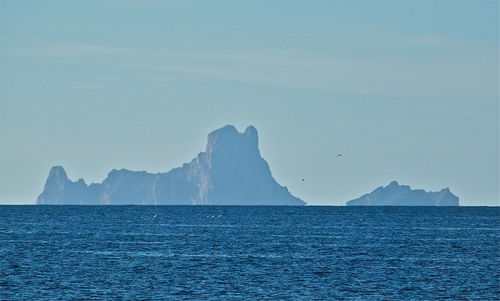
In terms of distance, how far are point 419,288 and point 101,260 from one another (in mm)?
36535

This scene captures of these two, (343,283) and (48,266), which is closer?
(343,283)

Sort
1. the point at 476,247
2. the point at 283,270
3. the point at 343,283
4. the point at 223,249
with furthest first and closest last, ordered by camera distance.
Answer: the point at 476,247 < the point at 223,249 < the point at 283,270 < the point at 343,283

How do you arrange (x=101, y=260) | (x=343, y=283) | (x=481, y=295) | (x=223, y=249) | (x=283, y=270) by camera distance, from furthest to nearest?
1. (x=223, y=249)
2. (x=101, y=260)
3. (x=283, y=270)
4. (x=343, y=283)
5. (x=481, y=295)

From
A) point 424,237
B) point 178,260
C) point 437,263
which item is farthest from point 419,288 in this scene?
point 424,237

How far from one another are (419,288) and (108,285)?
84.0 feet

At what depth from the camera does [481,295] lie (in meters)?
70.1

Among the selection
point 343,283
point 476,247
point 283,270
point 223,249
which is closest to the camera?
point 343,283

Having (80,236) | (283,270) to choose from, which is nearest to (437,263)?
(283,270)

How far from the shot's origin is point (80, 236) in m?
144

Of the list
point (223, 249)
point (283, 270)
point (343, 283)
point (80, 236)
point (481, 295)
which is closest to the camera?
point (481, 295)

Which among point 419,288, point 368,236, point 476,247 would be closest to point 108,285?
point 419,288

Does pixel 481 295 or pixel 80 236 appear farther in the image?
pixel 80 236

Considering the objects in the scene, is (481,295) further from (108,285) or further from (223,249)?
(223,249)

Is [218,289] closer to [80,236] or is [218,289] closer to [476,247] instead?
[476,247]
